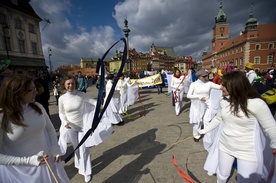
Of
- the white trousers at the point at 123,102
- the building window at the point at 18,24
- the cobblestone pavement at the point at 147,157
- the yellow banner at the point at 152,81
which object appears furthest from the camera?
the building window at the point at 18,24

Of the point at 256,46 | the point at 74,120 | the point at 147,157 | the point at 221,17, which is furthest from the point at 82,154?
the point at 221,17

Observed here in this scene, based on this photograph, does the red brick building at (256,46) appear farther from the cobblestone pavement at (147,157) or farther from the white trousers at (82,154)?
the white trousers at (82,154)

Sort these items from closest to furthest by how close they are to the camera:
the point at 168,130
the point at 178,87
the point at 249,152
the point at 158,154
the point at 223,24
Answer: the point at 249,152
the point at 158,154
the point at 168,130
the point at 178,87
the point at 223,24

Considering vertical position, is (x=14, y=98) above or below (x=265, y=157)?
above

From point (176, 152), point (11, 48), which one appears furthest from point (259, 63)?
point (11, 48)

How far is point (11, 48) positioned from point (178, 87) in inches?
1191

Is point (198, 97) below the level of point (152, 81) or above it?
below

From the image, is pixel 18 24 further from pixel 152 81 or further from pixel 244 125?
pixel 244 125

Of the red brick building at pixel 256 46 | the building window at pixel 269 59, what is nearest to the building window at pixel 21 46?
the red brick building at pixel 256 46

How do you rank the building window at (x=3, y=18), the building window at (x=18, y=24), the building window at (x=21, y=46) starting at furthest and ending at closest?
the building window at (x=21, y=46)
the building window at (x=18, y=24)
the building window at (x=3, y=18)

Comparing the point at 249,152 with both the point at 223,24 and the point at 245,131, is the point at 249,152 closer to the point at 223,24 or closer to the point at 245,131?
the point at 245,131

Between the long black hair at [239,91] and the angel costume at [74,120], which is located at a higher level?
the long black hair at [239,91]

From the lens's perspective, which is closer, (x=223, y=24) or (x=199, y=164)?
(x=199, y=164)

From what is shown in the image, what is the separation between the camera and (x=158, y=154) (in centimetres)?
396
